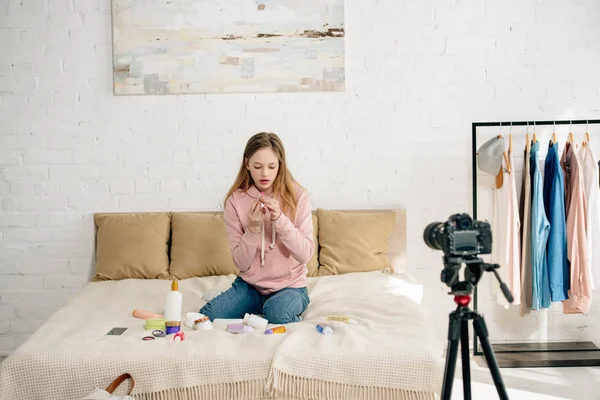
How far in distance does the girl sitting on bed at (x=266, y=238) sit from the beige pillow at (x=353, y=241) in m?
0.55

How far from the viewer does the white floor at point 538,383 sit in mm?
3006

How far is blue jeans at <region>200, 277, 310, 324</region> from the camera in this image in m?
2.75

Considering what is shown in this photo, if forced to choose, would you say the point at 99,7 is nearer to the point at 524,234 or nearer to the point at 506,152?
the point at 506,152

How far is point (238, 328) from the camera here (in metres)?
2.57

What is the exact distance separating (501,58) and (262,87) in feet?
4.23

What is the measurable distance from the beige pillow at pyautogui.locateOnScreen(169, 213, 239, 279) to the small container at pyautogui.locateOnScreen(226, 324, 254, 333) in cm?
99

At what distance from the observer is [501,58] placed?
3773mm

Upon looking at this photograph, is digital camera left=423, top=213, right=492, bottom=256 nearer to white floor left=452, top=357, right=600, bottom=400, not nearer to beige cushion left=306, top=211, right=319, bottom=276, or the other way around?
white floor left=452, top=357, right=600, bottom=400

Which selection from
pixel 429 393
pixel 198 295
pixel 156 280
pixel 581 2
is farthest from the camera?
pixel 581 2

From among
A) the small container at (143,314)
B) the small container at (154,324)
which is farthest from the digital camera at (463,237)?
the small container at (143,314)

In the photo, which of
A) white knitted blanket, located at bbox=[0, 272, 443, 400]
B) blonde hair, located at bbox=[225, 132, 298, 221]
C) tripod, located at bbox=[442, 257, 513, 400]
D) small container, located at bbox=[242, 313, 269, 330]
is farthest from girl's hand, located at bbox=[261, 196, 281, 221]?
tripod, located at bbox=[442, 257, 513, 400]

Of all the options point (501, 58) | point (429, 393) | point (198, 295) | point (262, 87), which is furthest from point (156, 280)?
point (501, 58)

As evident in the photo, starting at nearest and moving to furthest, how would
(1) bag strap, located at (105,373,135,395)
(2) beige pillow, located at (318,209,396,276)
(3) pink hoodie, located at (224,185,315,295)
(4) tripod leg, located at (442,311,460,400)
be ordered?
(4) tripod leg, located at (442,311,460,400), (1) bag strap, located at (105,373,135,395), (3) pink hoodie, located at (224,185,315,295), (2) beige pillow, located at (318,209,396,276)

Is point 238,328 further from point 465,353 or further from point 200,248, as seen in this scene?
point 200,248
